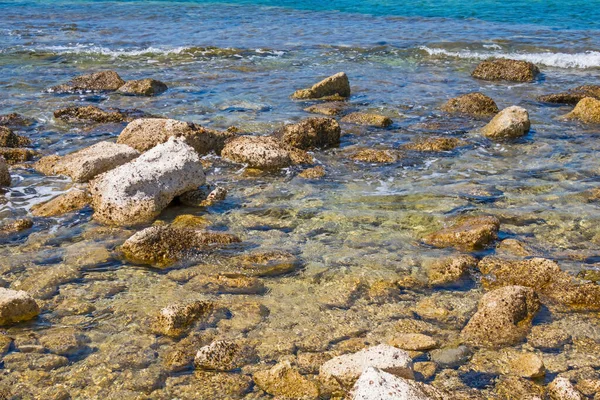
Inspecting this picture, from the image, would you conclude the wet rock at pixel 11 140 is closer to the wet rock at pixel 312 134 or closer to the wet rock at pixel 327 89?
the wet rock at pixel 312 134

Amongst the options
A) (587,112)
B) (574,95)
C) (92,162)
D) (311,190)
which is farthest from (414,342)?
(574,95)

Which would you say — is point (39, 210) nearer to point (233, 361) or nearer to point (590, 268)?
point (233, 361)

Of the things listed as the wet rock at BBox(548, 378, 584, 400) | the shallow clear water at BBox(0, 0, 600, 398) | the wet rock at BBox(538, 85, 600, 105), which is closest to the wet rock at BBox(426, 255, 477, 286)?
the shallow clear water at BBox(0, 0, 600, 398)

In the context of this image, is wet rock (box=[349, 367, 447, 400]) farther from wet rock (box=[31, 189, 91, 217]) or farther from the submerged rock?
the submerged rock

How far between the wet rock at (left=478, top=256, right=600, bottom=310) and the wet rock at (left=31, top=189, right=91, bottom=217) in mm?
4534

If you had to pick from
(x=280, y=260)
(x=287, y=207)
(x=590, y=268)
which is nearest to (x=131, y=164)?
(x=287, y=207)

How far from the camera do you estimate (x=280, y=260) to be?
621cm

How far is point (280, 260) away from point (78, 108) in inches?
281

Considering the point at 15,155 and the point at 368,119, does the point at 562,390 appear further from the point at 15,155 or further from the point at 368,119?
the point at 15,155

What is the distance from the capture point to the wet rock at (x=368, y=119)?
11227mm

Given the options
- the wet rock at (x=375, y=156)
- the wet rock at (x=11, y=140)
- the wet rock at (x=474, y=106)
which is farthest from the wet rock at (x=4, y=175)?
the wet rock at (x=474, y=106)

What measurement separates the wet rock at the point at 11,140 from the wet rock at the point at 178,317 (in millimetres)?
5966

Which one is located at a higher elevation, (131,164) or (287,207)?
(131,164)

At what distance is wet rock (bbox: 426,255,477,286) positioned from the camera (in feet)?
19.3
